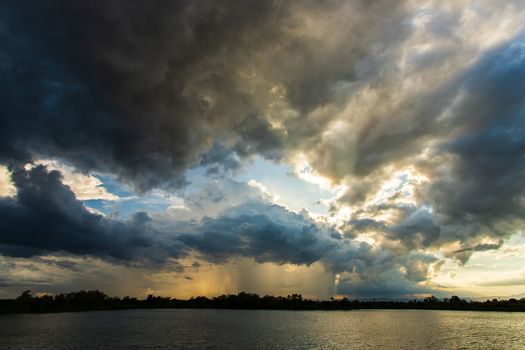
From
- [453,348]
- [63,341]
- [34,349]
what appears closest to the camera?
[34,349]

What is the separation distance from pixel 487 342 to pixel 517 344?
7.57 m

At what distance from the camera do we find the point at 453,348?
9000 centimetres

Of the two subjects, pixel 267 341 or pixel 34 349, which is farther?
pixel 267 341

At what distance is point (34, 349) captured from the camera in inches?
3219

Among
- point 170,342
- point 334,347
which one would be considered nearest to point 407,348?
point 334,347

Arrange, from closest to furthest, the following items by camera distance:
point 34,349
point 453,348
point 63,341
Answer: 1. point 34,349
2. point 453,348
3. point 63,341

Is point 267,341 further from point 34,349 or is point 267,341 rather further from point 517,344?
point 517,344

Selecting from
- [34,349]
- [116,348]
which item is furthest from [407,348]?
[34,349]

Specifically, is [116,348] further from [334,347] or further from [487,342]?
[487,342]

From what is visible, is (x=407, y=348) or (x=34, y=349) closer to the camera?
(x=34, y=349)

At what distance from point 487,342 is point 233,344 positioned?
7899cm

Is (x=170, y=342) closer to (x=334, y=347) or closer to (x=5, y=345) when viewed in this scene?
(x=5, y=345)

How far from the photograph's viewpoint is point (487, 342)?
103m

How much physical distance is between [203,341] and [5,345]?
51.7 meters
